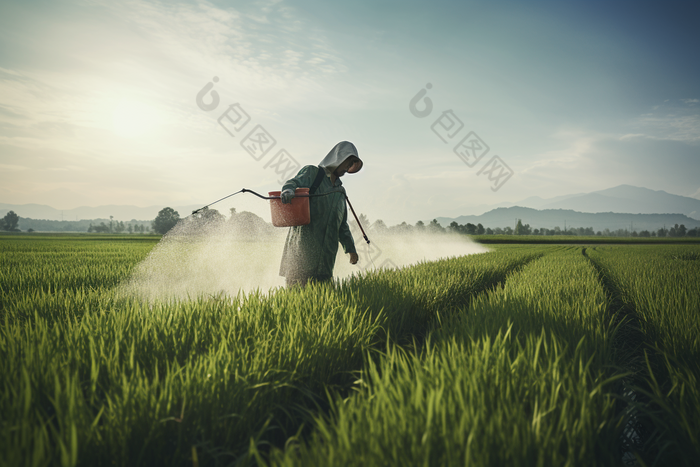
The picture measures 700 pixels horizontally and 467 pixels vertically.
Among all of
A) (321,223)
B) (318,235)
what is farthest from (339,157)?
(318,235)

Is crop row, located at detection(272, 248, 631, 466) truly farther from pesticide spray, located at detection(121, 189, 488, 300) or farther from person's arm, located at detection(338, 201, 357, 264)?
pesticide spray, located at detection(121, 189, 488, 300)

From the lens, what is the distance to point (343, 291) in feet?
11.6

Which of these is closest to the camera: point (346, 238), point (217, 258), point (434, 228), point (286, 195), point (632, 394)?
point (632, 394)

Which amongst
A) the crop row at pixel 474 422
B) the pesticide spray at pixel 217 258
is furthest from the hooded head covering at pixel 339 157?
the crop row at pixel 474 422

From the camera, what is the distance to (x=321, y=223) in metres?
4.23

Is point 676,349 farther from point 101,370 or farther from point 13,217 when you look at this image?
point 13,217

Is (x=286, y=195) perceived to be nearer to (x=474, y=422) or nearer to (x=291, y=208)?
(x=291, y=208)

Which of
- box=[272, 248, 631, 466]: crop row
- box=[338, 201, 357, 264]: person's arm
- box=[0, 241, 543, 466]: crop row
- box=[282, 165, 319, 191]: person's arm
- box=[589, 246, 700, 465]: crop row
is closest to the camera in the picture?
box=[272, 248, 631, 466]: crop row

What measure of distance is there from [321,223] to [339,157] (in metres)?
0.85

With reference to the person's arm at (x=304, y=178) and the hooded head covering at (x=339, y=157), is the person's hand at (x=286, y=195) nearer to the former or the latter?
the person's arm at (x=304, y=178)

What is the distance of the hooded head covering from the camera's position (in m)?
4.16

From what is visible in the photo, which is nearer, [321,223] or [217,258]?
[321,223]

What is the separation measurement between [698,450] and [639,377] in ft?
5.95

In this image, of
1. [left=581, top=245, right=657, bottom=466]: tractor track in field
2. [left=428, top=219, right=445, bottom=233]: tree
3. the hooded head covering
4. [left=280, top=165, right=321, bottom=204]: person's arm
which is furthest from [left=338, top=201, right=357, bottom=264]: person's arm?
[left=428, top=219, right=445, bottom=233]: tree
